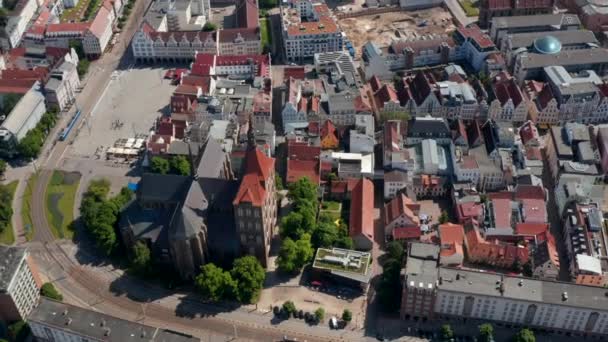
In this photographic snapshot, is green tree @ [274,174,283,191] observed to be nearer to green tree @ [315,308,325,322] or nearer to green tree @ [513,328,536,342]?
green tree @ [315,308,325,322]

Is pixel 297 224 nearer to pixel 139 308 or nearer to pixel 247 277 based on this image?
pixel 247 277

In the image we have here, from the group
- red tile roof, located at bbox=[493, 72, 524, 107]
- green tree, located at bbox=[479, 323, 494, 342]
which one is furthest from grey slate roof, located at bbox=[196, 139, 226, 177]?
red tile roof, located at bbox=[493, 72, 524, 107]

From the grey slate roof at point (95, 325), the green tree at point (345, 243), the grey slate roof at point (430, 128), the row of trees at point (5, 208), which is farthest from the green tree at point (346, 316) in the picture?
the row of trees at point (5, 208)

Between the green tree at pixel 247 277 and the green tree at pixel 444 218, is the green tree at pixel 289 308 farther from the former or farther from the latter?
the green tree at pixel 444 218

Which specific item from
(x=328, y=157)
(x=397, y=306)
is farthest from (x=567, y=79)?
(x=397, y=306)

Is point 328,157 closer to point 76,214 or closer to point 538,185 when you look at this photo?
point 538,185

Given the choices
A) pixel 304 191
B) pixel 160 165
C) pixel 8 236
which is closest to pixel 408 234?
pixel 304 191
